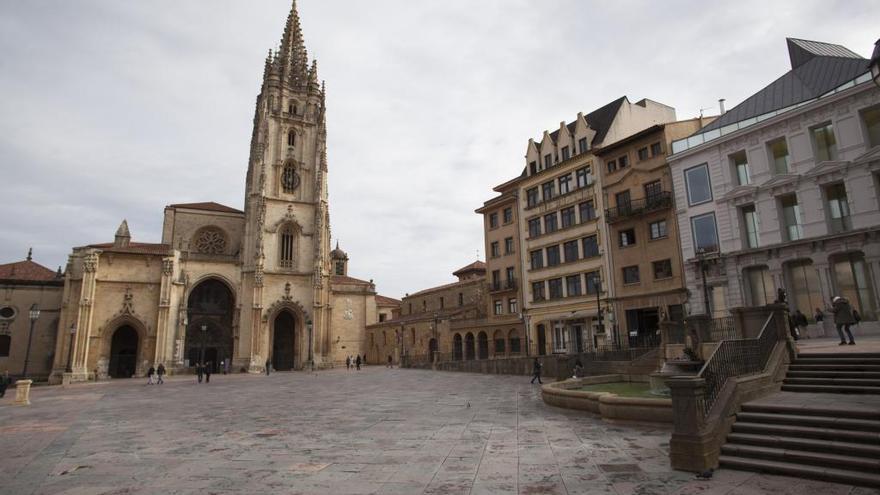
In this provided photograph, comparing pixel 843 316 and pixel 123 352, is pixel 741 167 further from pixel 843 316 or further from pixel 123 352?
pixel 123 352

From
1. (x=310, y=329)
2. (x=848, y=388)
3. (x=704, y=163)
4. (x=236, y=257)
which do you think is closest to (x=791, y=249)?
(x=704, y=163)

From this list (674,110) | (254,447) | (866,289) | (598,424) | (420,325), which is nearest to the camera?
(254,447)

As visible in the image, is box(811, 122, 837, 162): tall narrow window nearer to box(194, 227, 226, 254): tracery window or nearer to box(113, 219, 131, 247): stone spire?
box(194, 227, 226, 254): tracery window

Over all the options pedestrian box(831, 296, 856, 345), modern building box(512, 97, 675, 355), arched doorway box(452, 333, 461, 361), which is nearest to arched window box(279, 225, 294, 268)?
arched doorway box(452, 333, 461, 361)

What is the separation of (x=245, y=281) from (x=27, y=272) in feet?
71.7

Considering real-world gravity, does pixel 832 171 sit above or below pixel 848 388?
above

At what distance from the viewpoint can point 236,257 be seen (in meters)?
50.2

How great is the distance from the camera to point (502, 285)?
42.0 m

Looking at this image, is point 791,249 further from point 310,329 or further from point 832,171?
point 310,329

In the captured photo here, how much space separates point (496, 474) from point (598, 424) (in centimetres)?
495

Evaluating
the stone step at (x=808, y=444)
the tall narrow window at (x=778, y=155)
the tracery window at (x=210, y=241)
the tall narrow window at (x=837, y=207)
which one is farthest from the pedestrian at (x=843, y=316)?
the tracery window at (x=210, y=241)

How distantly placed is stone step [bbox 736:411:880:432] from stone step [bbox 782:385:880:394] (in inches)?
105

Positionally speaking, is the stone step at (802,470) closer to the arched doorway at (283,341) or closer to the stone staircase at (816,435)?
the stone staircase at (816,435)

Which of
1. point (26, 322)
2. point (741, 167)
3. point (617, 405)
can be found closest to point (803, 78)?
point (741, 167)
